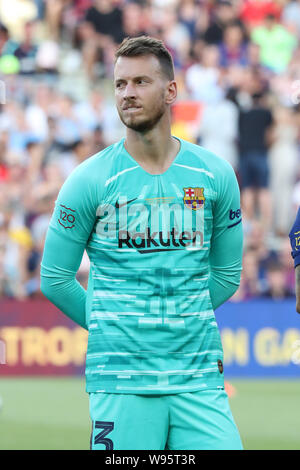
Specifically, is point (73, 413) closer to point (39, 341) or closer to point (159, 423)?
point (39, 341)

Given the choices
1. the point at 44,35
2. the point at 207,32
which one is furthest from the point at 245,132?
the point at 44,35

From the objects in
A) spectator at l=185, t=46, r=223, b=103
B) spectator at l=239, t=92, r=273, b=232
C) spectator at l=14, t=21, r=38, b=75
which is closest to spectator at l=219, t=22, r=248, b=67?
spectator at l=185, t=46, r=223, b=103

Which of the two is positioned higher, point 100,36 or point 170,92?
point 100,36

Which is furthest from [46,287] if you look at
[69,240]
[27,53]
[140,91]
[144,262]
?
[27,53]

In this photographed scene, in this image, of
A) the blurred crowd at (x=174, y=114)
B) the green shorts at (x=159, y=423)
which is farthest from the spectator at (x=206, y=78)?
the green shorts at (x=159, y=423)

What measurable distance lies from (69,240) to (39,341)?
972 cm

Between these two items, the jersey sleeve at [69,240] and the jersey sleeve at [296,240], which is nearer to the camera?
the jersey sleeve at [69,240]

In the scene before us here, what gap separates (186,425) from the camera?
4.37 metres

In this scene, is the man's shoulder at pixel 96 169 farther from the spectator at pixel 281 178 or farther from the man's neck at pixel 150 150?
the spectator at pixel 281 178

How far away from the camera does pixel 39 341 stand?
557 inches

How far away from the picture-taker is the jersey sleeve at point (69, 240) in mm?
4508

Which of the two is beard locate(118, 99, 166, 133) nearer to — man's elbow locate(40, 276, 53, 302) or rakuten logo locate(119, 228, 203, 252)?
rakuten logo locate(119, 228, 203, 252)

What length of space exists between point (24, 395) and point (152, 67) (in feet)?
28.5

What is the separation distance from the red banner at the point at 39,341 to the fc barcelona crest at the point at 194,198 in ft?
31.6
